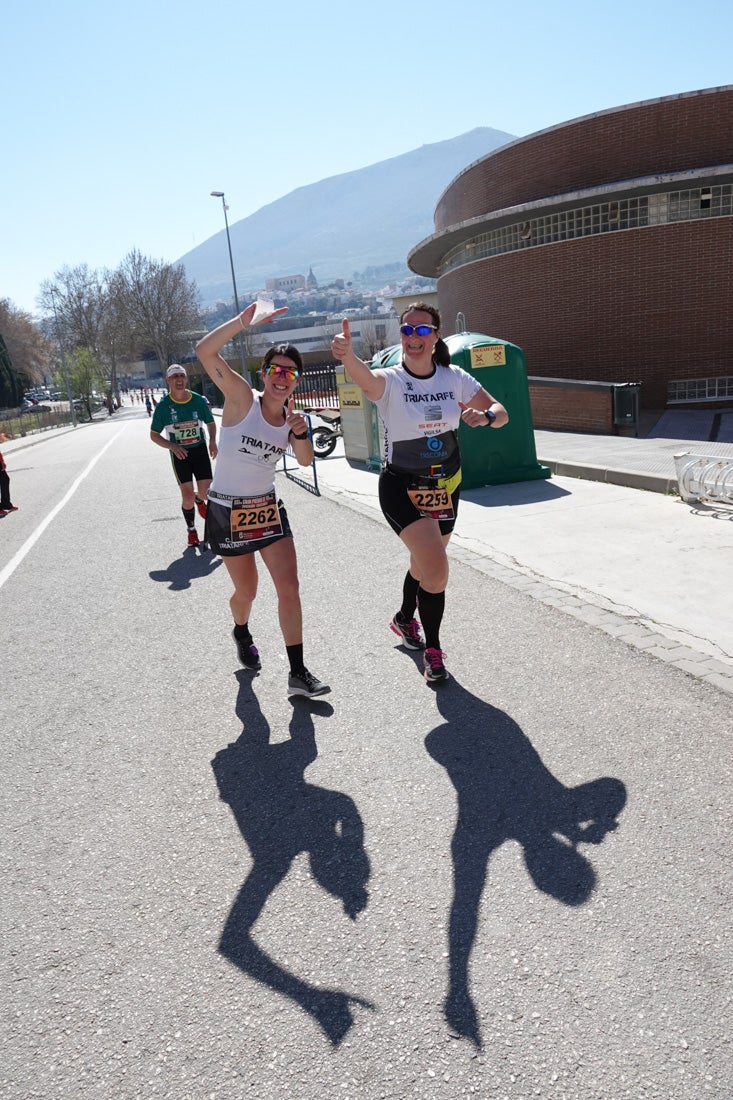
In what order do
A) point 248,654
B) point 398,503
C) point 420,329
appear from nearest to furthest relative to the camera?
point 420,329 → point 398,503 → point 248,654

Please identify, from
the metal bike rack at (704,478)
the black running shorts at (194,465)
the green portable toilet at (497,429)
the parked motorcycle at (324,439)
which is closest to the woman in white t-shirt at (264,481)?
the black running shorts at (194,465)

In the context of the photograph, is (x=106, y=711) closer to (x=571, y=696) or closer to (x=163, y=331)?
(x=571, y=696)

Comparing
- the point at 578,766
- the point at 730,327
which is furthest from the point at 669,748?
the point at 730,327

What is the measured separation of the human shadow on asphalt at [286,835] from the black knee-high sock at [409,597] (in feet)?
3.42

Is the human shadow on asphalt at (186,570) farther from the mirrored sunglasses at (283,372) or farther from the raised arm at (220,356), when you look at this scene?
the mirrored sunglasses at (283,372)

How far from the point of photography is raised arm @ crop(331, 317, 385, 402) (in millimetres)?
4188

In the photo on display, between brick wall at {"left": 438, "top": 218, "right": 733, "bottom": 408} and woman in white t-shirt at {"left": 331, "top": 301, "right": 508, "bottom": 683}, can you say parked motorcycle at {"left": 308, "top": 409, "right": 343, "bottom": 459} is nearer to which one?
brick wall at {"left": 438, "top": 218, "right": 733, "bottom": 408}

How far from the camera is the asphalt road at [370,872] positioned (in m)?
2.11

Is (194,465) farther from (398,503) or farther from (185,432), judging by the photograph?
(398,503)

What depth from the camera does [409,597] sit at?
16.8 feet

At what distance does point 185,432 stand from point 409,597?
457 centimetres

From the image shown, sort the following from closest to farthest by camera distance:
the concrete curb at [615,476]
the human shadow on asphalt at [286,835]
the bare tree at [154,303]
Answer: the human shadow on asphalt at [286,835] → the concrete curb at [615,476] → the bare tree at [154,303]

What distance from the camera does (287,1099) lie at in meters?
1.99

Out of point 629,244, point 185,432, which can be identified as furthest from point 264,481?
point 629,244
